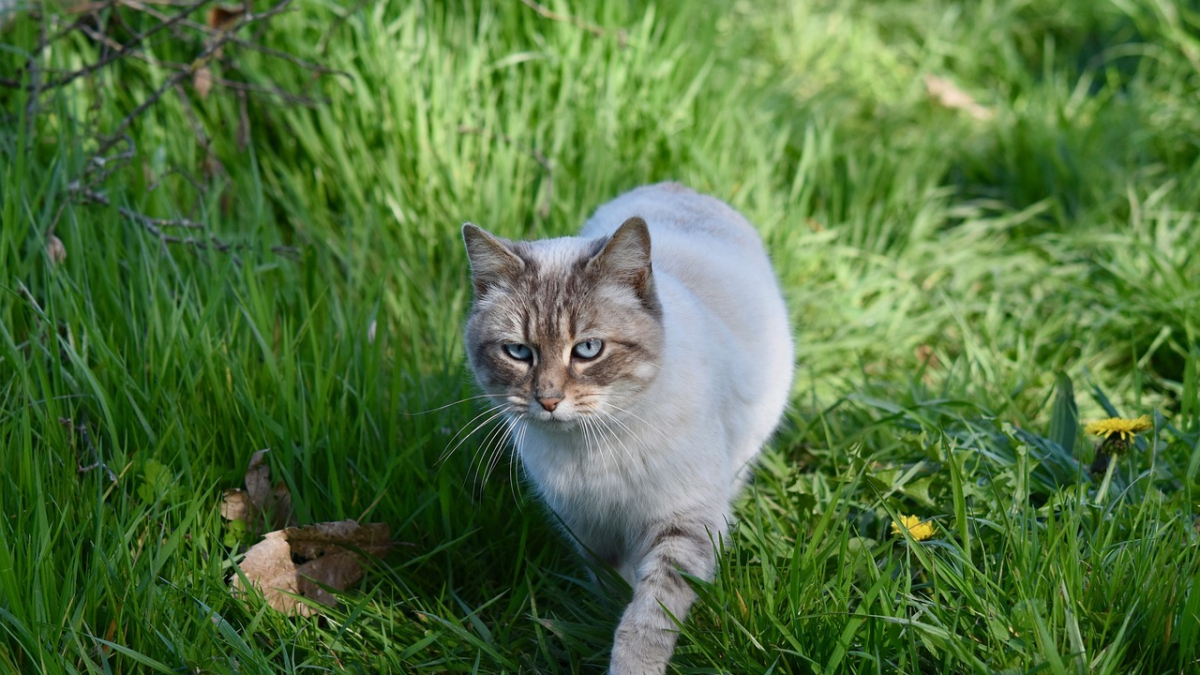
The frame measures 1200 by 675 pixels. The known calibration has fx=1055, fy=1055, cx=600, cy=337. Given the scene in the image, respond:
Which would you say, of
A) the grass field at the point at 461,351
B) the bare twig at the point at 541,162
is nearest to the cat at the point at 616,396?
the grass field at the point at 461,351

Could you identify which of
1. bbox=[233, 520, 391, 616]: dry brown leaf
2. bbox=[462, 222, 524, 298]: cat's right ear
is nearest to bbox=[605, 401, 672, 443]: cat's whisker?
bbox=[462, 222, 524, 298]: cat's right ear

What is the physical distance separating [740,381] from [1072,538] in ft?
3.39

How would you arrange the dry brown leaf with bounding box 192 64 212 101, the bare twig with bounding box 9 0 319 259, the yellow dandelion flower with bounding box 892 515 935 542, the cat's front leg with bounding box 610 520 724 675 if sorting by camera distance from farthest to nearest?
the dry brown leaf with bounding box 192 64 212 101 → the bare twig with bounding box 9 0 319 259 → the yellow dandelion flower with bounding box 892 515 935 542 → the cat's front leg with bounding box 610 520 724 675

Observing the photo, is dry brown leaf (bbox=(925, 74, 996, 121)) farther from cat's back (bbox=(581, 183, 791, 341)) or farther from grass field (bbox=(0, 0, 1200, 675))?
cat's back (bbox=(581, 183, 791, 341))

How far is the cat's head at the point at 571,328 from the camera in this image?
268cm

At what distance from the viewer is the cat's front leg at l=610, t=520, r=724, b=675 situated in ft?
7.99

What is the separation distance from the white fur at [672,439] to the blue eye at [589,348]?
0.14 meters

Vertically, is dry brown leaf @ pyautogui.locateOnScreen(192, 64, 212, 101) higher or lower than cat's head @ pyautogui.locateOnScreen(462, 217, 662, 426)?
higher

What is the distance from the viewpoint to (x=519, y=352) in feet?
9.21

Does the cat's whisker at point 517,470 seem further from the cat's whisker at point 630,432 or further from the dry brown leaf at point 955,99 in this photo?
the dry brown leaf at point 955,99

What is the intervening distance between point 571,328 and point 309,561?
1018 millimetres

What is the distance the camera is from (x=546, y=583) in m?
3.02

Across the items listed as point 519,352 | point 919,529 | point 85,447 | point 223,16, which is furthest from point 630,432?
point 223,16

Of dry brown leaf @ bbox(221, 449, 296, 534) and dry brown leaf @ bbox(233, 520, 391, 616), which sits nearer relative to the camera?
dry brown leaf @ bbox(233, 520, 391, 616)
